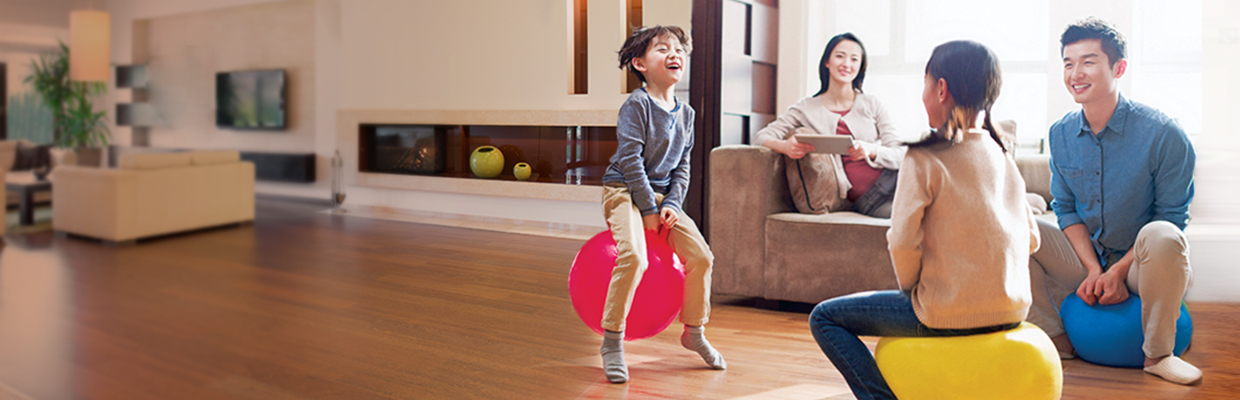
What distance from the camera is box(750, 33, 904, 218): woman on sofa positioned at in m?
2.16

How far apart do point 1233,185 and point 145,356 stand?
3.03 meters

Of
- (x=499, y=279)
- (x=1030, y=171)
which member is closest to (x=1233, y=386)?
(x=1030, y=171)

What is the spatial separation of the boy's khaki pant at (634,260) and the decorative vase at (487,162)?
1.04 feet

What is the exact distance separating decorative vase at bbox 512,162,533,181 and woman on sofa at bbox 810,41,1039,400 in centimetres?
82

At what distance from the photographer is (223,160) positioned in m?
1.42

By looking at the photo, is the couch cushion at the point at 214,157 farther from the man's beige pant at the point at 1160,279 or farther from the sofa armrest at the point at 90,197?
the man's beige pant at the point at 1160,279

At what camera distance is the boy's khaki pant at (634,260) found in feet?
4.89

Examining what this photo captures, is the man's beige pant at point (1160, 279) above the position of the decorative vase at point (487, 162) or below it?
below

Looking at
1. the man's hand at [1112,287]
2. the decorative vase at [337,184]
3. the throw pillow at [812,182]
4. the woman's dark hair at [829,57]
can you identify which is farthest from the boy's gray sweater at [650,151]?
the man's hand at [1112,287]

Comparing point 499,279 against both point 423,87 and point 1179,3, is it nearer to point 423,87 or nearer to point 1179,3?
point 423,87

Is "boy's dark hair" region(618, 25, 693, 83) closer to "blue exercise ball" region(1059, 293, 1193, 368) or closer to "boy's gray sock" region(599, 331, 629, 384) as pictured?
"boy's gray sock" region(599, 331, 629, 384)

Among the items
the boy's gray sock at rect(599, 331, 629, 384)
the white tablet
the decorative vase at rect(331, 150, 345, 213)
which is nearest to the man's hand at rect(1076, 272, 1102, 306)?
the white tablet

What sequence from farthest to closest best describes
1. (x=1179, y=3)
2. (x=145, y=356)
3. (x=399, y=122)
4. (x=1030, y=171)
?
(x=1179, y=3)
(x=1030, y=171)
(x=399, y=122)
(x=145, y=356)

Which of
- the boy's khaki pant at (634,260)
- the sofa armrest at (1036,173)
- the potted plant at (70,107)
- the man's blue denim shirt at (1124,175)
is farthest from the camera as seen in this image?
the sofa armrest at (1036,173)
